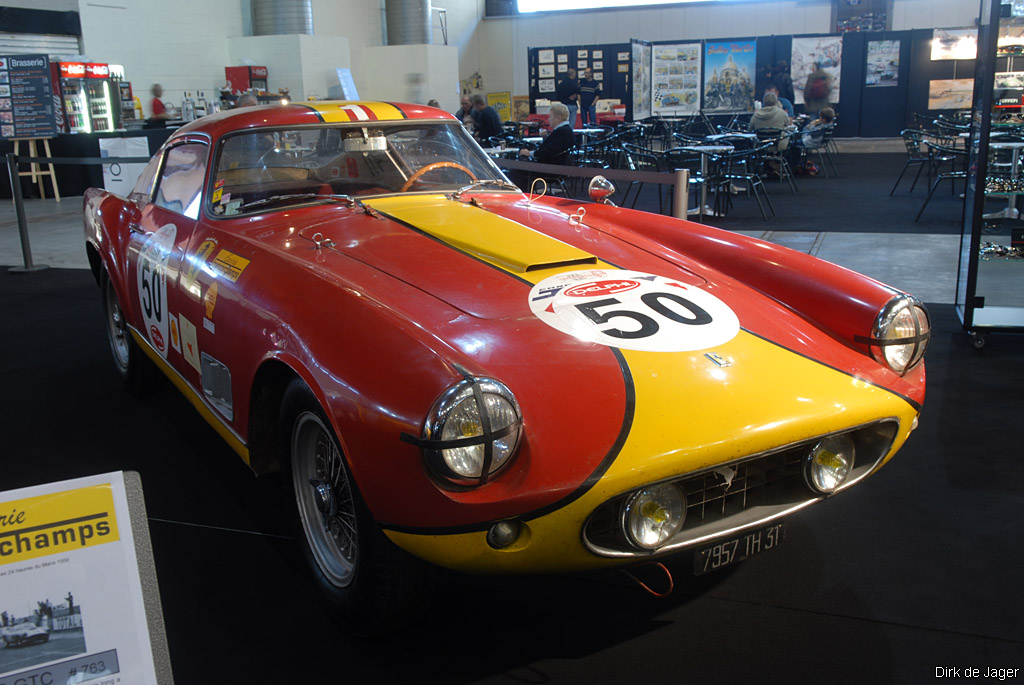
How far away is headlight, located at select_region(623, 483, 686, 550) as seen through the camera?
6.22 ft

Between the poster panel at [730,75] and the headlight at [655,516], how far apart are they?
17.9 metres

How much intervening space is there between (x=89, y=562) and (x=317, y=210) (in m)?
2.04

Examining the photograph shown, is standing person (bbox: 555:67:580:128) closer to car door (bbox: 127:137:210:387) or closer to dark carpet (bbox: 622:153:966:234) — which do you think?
dark carpet (bbox: 622:153:966:234)

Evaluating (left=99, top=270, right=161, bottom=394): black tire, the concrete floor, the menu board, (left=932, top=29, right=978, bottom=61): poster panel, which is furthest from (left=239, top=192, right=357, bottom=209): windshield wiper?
(left=932, top=29, right=978, bottom=61): poster panel

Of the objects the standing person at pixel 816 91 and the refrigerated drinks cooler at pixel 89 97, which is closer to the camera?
the refrigerated drinks cooler at pixel 89 97

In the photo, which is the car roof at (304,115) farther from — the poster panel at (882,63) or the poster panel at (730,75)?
the poster panel at (882,63)

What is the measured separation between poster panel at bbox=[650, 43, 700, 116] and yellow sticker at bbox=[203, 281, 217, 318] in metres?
17.3

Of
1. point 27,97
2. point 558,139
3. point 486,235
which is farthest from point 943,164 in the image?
point 27,97

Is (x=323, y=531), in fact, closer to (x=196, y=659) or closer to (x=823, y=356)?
(x=196, y=659)

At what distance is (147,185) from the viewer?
3.87 metres

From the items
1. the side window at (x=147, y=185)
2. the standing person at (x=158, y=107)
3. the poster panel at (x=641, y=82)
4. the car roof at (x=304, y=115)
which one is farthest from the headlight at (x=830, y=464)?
the poster panel at (x=641, y=82)

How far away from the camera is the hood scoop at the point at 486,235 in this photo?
2594mm

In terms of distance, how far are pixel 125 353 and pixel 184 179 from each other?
1.21 meters

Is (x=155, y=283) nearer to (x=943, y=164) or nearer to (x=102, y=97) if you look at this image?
(x=102, y=97)
